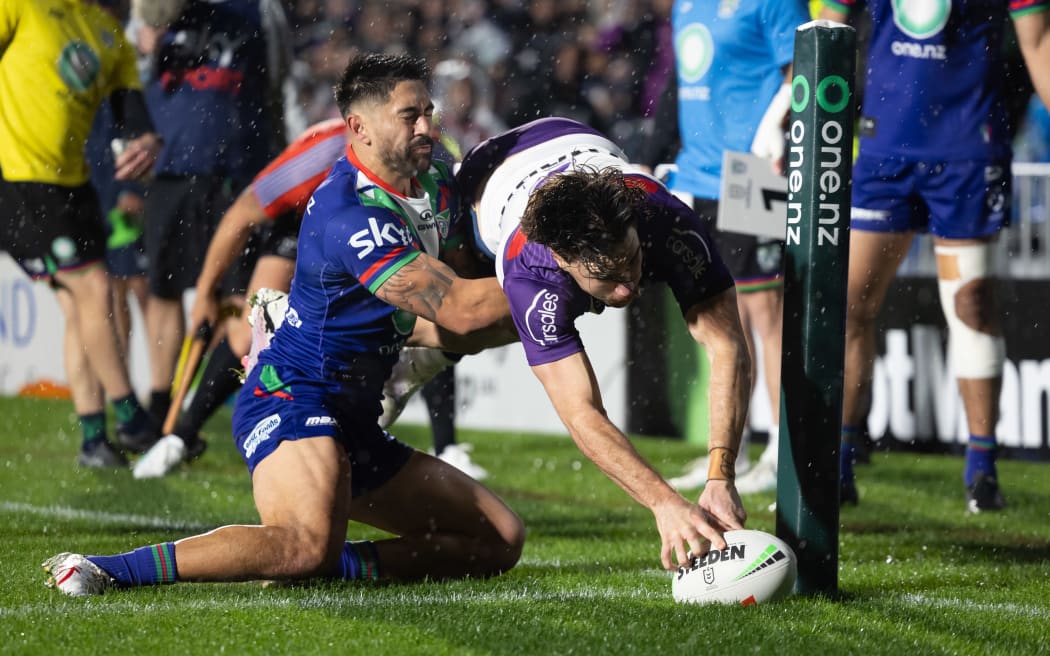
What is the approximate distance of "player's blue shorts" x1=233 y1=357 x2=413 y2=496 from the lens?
4.45 metres

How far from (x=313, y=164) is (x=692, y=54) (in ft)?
7.07

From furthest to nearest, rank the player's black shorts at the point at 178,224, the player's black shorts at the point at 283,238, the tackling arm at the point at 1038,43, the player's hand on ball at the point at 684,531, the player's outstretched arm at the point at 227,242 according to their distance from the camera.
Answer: the player's black shorts at the point at 178,224
the player's black shorts at the point at 283,238
the player's outstretched arm at the point at 227,242
the tackling arm at the point at 1038,43
the player's hand on ball at the point at 684,531

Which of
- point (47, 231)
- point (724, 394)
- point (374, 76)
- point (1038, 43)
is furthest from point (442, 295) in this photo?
point (47, 231)

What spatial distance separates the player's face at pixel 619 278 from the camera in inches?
147

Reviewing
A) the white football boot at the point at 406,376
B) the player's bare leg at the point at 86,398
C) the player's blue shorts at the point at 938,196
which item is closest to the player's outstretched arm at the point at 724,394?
the white football boot at the point at 406,376

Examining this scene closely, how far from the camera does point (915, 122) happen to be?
623 cm

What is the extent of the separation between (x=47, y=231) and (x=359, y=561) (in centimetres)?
380

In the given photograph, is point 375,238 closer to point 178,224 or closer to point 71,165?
point 71,165

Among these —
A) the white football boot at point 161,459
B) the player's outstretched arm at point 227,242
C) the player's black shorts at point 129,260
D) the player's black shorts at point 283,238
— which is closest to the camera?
the player's outstretched arm at point 227,242

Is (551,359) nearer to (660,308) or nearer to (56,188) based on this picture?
(56,188)

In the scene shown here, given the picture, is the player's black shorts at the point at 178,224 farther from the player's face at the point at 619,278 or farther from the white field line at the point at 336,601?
the player's face at the point at 619,278

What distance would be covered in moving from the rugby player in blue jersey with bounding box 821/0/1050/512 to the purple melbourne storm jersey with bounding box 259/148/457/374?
235 centimetres

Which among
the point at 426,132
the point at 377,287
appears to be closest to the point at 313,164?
the point at 426,132

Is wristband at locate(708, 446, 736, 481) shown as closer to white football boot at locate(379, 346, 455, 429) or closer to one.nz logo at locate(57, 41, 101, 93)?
white football boot at locate(379, 346, 455, 429)
